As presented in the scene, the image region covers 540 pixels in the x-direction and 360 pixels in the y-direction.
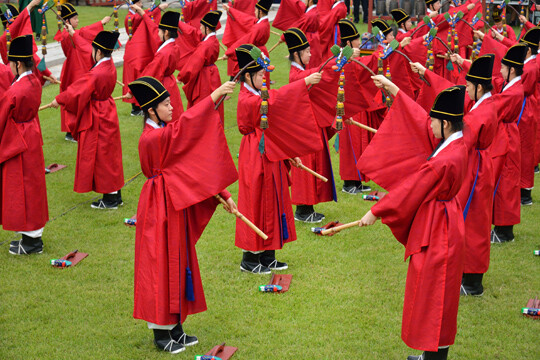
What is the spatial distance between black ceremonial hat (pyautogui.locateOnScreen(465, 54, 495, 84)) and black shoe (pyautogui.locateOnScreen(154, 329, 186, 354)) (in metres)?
3.43

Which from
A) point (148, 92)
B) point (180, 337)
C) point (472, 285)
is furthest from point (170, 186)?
point (472, 285)

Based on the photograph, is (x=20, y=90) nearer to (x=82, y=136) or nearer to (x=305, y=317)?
(x=82, y=136)

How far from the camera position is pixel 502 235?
308 inches

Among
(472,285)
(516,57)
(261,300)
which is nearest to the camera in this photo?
(261,300)

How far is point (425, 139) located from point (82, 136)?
4.94 metres

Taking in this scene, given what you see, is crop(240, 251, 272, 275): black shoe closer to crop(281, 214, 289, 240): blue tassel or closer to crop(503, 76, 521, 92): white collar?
crop(281, 214, 289, 240): blue tassel

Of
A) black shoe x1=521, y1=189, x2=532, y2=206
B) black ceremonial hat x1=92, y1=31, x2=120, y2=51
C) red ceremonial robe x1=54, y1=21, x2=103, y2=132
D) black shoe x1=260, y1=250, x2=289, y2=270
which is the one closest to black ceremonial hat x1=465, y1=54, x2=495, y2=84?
black shoe x1=260, y1=250, x2=289, y2=270

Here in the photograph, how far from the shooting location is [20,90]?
7.08m

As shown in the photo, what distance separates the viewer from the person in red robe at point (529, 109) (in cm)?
814

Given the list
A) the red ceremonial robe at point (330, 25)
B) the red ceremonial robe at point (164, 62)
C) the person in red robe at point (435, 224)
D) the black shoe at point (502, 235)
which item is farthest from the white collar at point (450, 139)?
the red ceremonial robe at point (330, 25)

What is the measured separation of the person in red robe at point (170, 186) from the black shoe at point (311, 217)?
123 inches

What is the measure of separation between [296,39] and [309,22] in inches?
216

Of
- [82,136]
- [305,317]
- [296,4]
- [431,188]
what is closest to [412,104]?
[431,188]

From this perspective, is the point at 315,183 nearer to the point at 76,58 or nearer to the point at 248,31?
the point at 76,58
